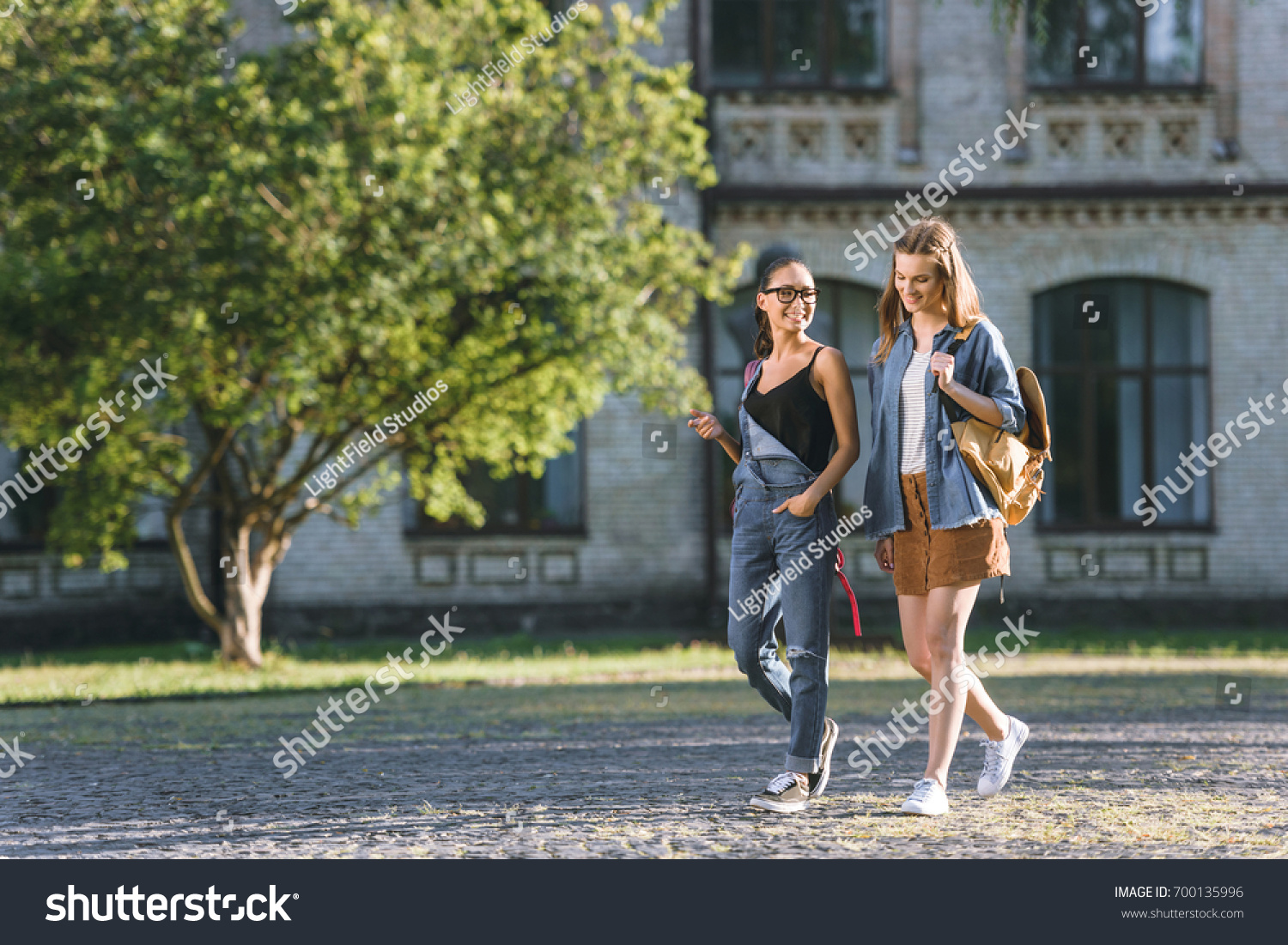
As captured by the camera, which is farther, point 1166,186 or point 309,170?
point 1166,186

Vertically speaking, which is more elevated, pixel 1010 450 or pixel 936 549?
pixel 1010 450

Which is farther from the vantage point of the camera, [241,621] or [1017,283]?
[1017,283]

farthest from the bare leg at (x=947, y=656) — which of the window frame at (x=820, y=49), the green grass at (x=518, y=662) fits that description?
the window frame at (x=820, y=49)

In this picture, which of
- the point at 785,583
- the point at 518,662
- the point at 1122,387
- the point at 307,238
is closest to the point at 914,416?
the point at 785,583

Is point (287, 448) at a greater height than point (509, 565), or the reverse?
point (287, 448)

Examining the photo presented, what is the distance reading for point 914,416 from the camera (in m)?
5.25

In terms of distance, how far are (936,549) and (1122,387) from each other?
13045 mm

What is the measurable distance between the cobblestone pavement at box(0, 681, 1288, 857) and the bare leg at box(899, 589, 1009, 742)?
1.22ft

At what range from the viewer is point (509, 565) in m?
16.7

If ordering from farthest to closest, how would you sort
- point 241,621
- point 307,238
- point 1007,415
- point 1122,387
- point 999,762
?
point 1122,387, point 241,621, point 307,238, point 999,762, point 1007,415

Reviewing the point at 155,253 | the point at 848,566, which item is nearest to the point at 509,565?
the point at 848,566

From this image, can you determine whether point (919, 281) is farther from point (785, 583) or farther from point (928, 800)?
point (928, 800)
